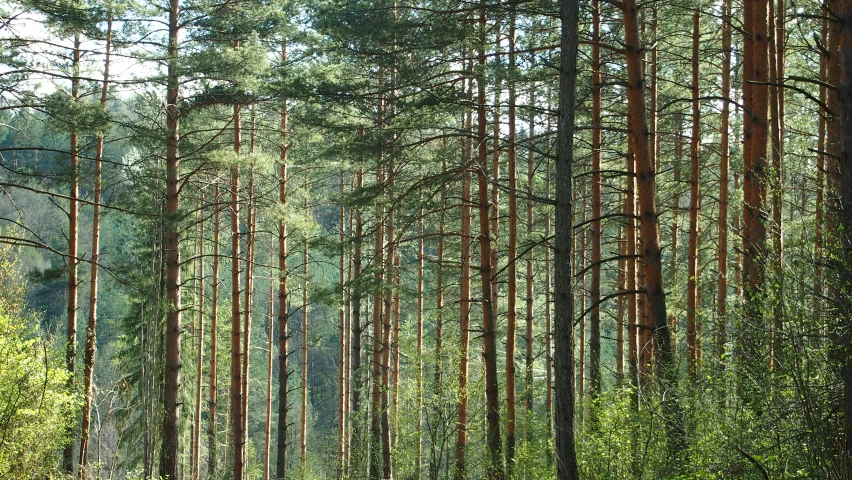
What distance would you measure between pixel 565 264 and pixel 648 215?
1.14m

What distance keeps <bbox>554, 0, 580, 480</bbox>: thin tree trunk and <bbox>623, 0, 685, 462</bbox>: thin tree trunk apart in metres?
0.88

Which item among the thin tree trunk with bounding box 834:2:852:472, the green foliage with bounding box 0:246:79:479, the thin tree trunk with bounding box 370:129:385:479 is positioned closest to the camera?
the thin tree trunk with bounding box 834:2:852:472

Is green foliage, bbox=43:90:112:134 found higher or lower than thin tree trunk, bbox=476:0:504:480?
higher

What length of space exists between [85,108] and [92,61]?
11.0 feet

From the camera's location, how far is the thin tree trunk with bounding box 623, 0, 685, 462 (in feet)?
22.2

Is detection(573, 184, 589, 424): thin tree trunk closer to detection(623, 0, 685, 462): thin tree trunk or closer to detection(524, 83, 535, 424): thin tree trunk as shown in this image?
detection(524, 83, 535, 424): thin tree trunk

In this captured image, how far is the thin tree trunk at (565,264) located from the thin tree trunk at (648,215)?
0.88 meters

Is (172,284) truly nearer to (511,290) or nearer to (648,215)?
(511,290)

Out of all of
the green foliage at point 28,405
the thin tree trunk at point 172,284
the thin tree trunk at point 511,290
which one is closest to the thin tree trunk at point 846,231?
the thin tree trunk at point 511,290

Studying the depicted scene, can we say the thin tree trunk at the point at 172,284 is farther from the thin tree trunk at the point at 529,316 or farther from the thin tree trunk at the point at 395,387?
the thin tree trunk at the point at 529,316

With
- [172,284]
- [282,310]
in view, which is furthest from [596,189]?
[282,310]

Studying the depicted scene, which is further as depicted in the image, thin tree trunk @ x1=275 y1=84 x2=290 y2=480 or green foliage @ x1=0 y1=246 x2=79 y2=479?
thin tree trunk @ x1=275 y1=84 x2=290 y2=480

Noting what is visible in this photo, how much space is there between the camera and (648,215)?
700 centimetres

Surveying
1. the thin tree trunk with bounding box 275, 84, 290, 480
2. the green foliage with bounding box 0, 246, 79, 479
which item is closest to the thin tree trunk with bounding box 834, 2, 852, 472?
the green foliage with bounding box 0, 246, 79, 479
